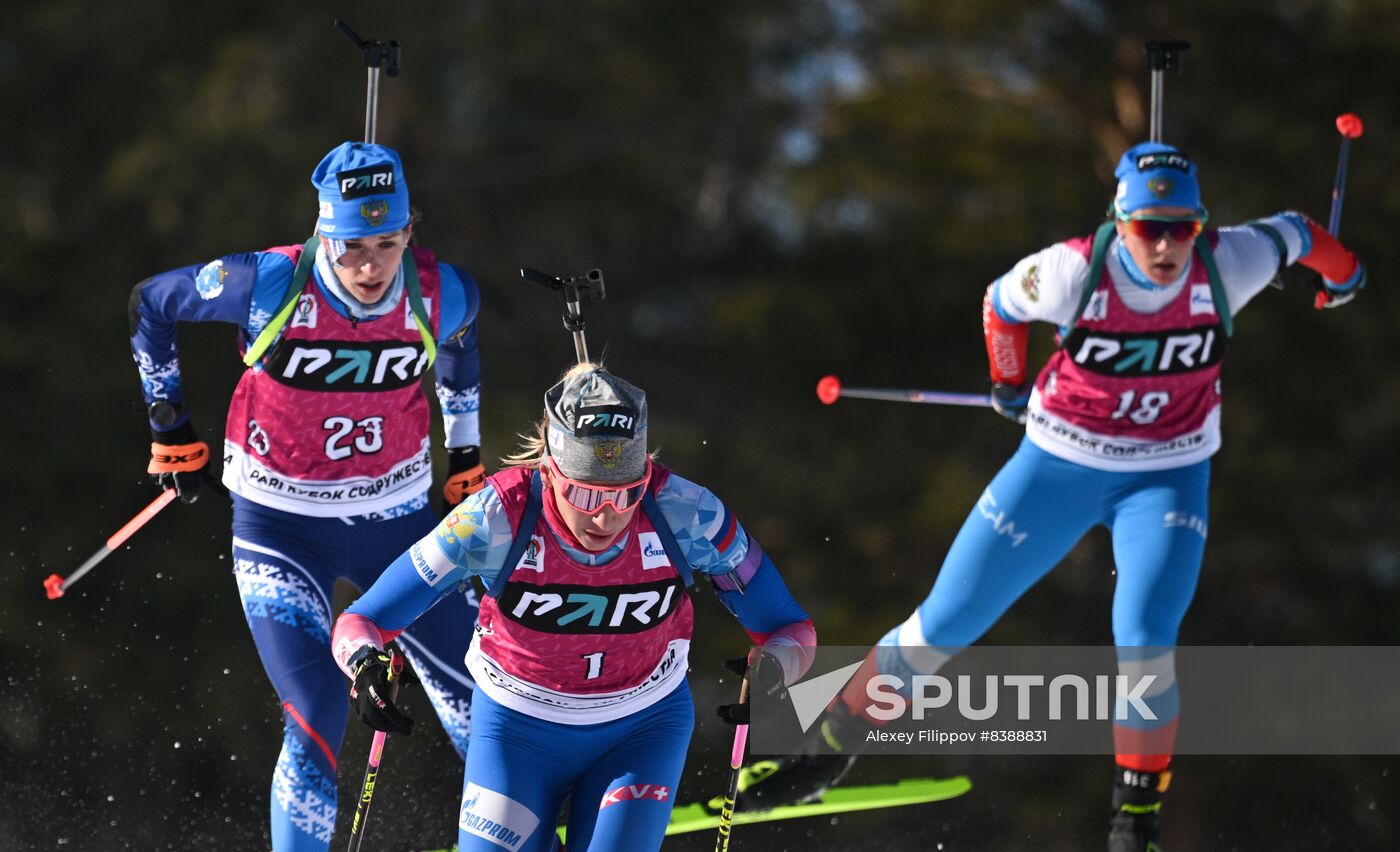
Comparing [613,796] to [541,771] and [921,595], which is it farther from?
[921,595]

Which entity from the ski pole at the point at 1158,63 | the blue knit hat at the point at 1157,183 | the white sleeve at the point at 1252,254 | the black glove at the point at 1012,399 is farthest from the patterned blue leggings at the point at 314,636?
the ski pole at the point at 1158,63

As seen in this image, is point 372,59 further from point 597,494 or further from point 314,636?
point 597,494

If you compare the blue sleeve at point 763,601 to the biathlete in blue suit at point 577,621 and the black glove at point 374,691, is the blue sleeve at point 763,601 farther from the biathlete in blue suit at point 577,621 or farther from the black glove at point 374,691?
the black glove at point 374,691

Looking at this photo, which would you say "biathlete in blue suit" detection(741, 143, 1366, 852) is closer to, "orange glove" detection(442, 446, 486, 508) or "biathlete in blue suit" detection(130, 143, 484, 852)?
"orange glove" detection(442, 446, 486, 508)

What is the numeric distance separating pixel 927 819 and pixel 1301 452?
3544 mm

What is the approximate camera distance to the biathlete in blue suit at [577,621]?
17.4 feet

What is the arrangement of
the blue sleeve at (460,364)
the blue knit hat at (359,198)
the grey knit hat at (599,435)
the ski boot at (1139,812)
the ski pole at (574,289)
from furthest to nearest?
1. the ski boot at (1139,812)
2. the blue sleeve at (460,364)
3. the blue knit hat at (359,198)
4. the ski pole at (574,289)
5. the grey knit hat at (599,435)

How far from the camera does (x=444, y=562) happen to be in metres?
5.34

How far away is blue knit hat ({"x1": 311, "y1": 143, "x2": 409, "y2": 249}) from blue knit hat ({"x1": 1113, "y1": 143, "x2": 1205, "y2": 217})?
2071 millimetres

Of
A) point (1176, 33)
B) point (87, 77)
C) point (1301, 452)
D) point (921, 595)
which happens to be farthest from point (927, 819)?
point (87, 77)

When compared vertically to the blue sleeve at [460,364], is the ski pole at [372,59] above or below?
above

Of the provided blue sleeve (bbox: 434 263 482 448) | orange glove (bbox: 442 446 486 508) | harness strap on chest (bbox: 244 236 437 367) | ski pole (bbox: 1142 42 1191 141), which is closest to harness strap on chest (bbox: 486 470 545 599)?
harness strap on chest (bbox: 244 236 437 367)

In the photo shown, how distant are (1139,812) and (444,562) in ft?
7.85

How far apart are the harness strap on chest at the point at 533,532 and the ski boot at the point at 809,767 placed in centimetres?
210
